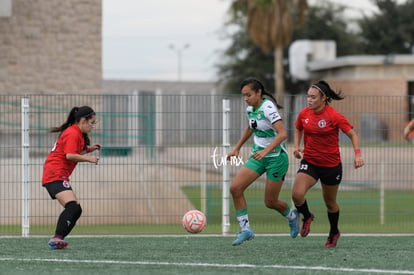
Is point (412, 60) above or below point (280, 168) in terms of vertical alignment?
above

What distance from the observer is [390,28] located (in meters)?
64.9

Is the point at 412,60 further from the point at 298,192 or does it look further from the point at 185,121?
the point at 298,192

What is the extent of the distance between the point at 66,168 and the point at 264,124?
2.51 meters

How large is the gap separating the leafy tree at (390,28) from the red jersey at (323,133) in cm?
5472

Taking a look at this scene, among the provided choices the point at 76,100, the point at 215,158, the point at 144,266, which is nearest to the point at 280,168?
the point at 144,266

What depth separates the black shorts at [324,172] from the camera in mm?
11273

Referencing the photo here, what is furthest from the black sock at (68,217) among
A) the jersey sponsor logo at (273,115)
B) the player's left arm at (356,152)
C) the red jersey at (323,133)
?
the player's left arm at (356,152)

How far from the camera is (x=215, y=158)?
608 inches

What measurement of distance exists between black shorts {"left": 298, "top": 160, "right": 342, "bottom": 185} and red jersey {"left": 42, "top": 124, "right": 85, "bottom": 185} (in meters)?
2.76

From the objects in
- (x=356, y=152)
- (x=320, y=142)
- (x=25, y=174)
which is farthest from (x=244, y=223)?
(x=25, y=174)

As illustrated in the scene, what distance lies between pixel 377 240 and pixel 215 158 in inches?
134

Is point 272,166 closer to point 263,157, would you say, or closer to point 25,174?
point 263,157

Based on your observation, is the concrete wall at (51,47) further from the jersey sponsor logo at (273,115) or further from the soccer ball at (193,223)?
the jersey sponsor logo at (273,115)

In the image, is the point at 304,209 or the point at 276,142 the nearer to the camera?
the point at 276,142
